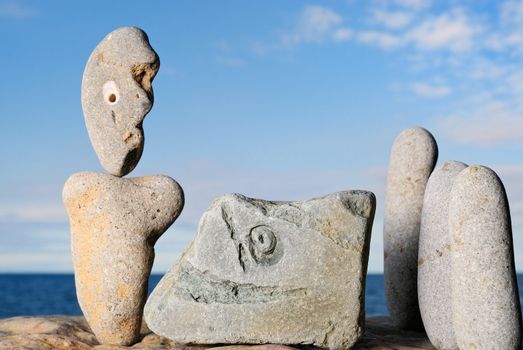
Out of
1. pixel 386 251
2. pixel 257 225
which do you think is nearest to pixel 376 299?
pixel 386 251

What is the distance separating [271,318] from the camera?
18.1ft

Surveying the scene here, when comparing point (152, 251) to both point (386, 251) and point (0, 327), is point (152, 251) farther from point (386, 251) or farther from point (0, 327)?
point (386, 251)

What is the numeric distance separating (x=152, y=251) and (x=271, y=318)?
1319 millimetres

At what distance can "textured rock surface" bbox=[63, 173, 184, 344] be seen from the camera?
6039 mm

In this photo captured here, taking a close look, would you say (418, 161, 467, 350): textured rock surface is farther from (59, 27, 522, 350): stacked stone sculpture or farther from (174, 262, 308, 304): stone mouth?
(174, 262, 308, 304): stone mouth

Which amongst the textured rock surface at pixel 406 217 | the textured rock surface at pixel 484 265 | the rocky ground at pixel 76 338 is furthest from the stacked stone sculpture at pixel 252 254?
the textured rock surface at pixel 406 217

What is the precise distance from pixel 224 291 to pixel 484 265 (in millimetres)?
1975

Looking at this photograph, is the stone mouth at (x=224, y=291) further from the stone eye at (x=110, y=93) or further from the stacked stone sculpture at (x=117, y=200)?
the stone eye at (x=110, y=93)

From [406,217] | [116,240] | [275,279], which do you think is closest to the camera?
[275,279]

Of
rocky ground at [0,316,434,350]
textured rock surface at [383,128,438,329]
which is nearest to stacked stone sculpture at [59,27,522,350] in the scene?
rocky ground at [0,316,434,350]

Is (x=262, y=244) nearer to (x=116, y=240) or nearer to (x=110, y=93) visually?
(x=116, y=240)

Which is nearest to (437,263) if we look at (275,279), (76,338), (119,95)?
(275,279)

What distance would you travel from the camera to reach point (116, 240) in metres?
6.02

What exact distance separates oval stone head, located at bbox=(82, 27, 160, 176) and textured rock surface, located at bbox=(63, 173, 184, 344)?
246 mm
